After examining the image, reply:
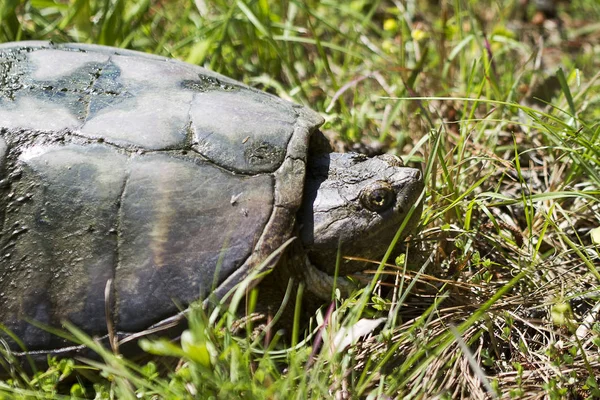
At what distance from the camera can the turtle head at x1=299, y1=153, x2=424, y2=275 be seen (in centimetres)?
244

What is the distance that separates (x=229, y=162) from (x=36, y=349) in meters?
0.93

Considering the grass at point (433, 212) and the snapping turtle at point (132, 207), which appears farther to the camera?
the snapping turtle at point (132, 207)

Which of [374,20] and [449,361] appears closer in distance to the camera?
[449,361]

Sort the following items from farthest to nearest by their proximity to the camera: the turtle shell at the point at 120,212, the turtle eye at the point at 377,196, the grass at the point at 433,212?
the turtle eye at the point at 377,196
the turtle shell at the point at 120,212
the grass at the point at 433,212

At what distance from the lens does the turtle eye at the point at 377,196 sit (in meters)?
2.44

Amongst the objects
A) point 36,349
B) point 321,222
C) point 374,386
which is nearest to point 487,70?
point 321,222

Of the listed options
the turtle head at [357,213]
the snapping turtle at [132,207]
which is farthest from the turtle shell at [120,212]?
the turtle head at [357,213]

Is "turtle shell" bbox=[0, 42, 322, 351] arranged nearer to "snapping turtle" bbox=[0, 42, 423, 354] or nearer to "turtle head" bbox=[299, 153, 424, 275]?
"snapping turtle" bbox=[0, 42, 423, 354]

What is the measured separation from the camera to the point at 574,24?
478 centimetres

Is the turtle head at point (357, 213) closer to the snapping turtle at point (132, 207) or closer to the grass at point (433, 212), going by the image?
the snapping turtle at point (132, 207)

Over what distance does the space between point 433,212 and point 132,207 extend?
124 cm

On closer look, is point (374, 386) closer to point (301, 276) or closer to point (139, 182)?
point (301, 276)

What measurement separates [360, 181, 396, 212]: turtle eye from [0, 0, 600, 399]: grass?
22 cm

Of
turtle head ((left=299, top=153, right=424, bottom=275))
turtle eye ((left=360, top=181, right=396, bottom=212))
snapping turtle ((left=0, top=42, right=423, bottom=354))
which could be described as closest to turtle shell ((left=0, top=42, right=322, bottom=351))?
snapping turtle ((left=0, top=42, right=423, bottom=354))
